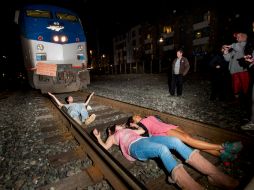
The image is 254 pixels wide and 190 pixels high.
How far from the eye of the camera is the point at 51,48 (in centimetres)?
891

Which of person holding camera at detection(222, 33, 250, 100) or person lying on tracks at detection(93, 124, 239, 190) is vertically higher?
person holding camera at detection(222, 33, 250, 100)

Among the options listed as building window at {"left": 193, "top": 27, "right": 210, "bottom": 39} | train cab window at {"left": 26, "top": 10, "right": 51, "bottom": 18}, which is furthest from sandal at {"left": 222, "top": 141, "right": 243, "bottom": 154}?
building window at {"left": 193, "top": 27, "right": 210, "bottom": 39}

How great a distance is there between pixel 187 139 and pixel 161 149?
72 cm

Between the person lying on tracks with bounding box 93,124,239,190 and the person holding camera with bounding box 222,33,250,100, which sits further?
the person holding camera with bounding box 222,33,250,100

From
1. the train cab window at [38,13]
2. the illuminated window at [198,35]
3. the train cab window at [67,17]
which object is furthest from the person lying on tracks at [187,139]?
the illuminated window at [198,35]

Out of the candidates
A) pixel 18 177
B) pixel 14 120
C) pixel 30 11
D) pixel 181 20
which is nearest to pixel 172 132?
pixel 18 177

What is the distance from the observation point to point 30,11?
29.9ft

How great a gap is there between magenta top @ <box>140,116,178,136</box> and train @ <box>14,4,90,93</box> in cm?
646

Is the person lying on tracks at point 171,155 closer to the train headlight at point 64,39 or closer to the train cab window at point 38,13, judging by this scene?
the train headlight at point 64,39

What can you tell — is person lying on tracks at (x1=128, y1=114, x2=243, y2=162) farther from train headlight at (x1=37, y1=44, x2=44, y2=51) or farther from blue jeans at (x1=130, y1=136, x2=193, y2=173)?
train headlight at (x1=37, y1=44, x2=44, y2=51)

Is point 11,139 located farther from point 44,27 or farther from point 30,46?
point 44,27

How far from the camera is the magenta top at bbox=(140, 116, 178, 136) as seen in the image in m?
3.37

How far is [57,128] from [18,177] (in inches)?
77.8

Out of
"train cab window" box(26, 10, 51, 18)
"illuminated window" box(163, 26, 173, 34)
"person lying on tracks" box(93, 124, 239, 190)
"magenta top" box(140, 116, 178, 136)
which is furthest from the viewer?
"illuminated window" box(163, 26, 173, 34)
